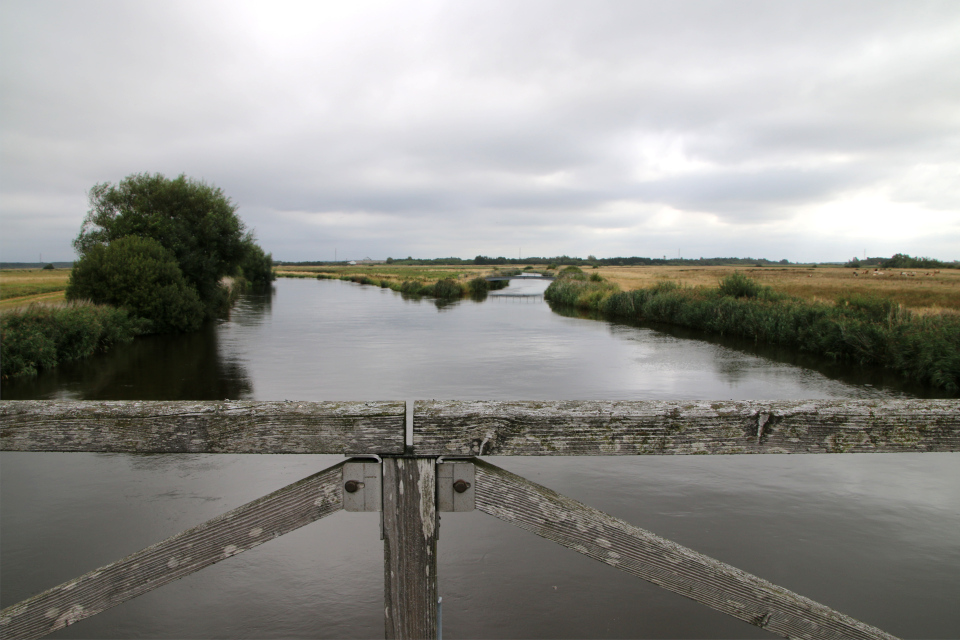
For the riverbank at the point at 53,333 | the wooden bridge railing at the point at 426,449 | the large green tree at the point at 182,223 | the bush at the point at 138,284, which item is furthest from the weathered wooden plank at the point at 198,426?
the large green tree at the point at 182,223

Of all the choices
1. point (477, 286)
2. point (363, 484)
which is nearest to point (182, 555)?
point (363, 484)

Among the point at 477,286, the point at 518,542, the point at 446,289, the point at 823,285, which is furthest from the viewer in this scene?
the point at 477,286

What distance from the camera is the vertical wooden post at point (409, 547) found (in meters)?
1.59

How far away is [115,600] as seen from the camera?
1.64 meters

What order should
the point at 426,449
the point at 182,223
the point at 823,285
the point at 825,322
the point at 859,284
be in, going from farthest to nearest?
the point at 859,284 < the point at 823,285 < the point at 182,223 < the point at 825,322 < the point at 426,449

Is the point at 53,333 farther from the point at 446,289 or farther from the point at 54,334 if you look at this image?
the point at 446,289

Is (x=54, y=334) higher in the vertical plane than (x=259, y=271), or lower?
lower

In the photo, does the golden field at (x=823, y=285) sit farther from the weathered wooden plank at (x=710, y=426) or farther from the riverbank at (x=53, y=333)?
the weathered wooden plank at (x=710, y=426)

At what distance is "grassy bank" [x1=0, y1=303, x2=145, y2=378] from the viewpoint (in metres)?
14.8

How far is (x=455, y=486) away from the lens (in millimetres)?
1603

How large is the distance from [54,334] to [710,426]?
20.6 m

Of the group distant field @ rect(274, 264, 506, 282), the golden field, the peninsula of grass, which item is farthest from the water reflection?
distant field @ rect(274, 264, 506, 282)

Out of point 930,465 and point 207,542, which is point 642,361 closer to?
point 930,465

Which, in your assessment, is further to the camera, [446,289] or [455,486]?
[446,289]
